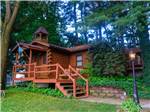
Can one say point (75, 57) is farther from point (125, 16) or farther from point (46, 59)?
point (125, 16)

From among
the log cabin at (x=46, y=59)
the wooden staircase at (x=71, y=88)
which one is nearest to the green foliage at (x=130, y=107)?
the wooden staircase at (x=71, y=88)

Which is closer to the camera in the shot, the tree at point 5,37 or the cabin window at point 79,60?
the tree at point 5,37

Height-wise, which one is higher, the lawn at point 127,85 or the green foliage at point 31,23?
the green foliage at point 31,23

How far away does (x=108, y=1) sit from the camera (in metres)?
17.1

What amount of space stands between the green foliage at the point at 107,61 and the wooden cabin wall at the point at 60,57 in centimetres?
345

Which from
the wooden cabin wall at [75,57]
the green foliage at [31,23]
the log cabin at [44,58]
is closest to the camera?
the log cabin at [44,58]

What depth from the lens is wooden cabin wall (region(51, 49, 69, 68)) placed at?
68.5 feet

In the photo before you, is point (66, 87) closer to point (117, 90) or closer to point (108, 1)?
point (117, 90)

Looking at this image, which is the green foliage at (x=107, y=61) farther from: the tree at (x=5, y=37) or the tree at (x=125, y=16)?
the tree at (x=5, y=37)

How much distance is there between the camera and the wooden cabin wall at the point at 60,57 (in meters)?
20.9

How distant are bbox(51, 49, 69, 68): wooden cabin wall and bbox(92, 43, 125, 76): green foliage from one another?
3.45 meters

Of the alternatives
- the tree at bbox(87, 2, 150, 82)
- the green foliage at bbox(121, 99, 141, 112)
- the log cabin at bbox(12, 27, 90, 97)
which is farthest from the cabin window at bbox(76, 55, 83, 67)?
the green foliage at bbox(121, 99, 141, 112)

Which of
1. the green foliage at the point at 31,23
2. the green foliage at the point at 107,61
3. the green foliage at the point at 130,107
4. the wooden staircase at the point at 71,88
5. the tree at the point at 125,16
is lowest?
the green foliage at the point at 130,107

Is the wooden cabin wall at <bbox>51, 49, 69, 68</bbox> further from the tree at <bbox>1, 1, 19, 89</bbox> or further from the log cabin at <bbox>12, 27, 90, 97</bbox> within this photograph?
the tree at <bbox>1, 1, 19, 89</bbox>
